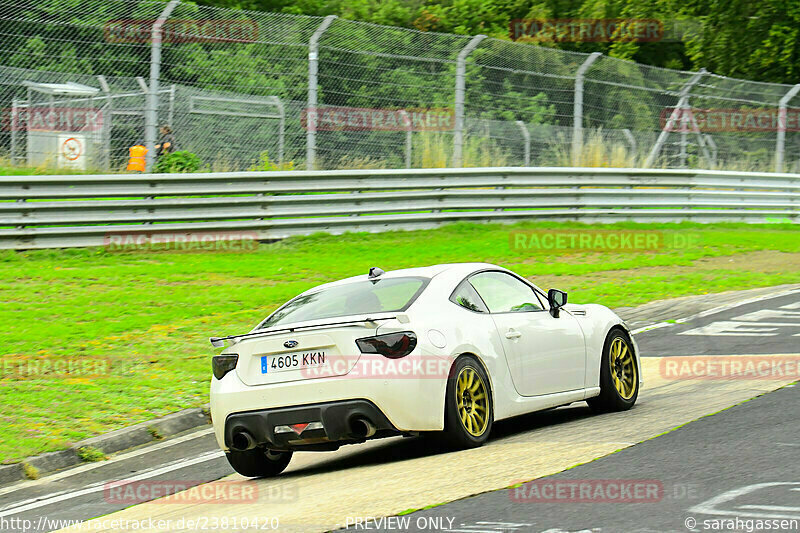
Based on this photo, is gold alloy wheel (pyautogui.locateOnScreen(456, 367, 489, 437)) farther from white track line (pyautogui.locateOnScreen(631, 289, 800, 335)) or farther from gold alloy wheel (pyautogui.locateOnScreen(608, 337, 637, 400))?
white track line (pyautogui.locateOnScreen(631, 289, 800, 335))

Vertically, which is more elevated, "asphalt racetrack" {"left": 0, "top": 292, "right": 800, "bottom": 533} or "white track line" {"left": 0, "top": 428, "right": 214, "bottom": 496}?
"asphalt racetrack" {"left": 0, "top": 292, "right": 800, "bottom": 533}

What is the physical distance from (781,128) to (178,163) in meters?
16.2

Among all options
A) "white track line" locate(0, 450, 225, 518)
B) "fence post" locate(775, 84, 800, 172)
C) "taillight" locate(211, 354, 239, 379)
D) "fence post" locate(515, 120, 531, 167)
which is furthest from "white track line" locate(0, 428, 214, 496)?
"fence post" locate(775, 84, 800, 172)

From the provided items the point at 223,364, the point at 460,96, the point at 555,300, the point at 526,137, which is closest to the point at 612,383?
the point at 555,300

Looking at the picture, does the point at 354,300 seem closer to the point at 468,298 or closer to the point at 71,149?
the point at 468,298

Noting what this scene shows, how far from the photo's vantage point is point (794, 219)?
25.9m

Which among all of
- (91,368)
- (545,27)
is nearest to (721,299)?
(91,368)

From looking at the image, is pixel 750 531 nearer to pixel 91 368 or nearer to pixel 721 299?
pixel 91 368

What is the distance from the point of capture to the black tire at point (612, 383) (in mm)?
8562

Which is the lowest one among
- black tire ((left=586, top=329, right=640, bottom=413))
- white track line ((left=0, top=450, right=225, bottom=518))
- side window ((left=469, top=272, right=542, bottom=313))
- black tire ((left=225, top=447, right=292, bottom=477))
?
white track line ((left=0, top=450, right=225, bottom=518))

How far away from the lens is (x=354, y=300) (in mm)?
7656

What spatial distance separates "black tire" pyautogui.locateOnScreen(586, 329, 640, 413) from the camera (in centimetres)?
856

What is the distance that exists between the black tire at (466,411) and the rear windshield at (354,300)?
1.90 feet

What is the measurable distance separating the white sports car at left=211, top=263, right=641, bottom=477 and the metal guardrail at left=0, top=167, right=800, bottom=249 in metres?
8.78
